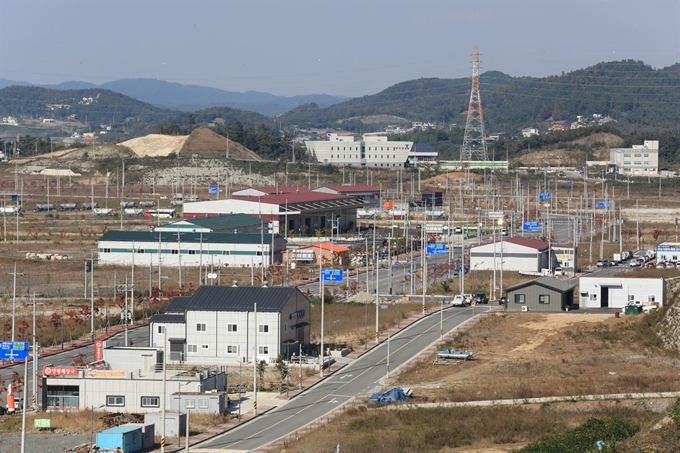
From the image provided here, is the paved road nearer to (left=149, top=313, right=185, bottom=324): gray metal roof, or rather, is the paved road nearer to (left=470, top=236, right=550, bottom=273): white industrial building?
(left=149, top=313, right=185, bottom=324): gray metal roof

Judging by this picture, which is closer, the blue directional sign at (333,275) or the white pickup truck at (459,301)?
the white pickup truck at (459,301)

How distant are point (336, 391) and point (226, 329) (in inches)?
268

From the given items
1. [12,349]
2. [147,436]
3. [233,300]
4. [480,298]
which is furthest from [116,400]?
[480,298]

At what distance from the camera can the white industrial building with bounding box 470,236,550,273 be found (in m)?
71.9

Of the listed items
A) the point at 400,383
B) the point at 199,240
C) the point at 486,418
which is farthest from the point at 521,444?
the point at 199,240

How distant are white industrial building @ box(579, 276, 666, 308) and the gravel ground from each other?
1181 inches

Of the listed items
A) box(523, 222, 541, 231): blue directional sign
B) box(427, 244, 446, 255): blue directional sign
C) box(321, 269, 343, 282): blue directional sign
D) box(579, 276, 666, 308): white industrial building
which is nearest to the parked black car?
box(579, 276, 666, 308): white industrial building

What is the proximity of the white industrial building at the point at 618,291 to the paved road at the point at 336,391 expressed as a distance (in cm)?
649

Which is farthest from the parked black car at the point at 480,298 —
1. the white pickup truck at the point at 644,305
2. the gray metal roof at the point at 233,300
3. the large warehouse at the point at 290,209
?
the large warehouse at the point at 290,209

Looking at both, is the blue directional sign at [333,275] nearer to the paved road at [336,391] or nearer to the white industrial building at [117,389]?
the paved road at [336,391]

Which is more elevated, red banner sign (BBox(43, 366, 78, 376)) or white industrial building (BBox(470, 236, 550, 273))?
white industrial building (BBox(470, 236, 550, 273))

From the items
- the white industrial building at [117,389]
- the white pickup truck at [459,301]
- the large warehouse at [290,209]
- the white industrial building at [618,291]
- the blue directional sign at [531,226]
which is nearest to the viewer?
the white industrial building at [117,389]

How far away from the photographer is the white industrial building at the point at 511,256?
2830 inches

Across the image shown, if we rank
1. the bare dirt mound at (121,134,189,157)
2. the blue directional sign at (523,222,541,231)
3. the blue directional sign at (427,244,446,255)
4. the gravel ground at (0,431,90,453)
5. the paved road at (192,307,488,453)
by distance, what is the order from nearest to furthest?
the gravel ground at (0,431,90,453) < the paved road at (192,307,488,453) < the blue directional sign at (427,244,446,255) < the blue directional sign at (523,222,541,231) < the bare dirt mound at (121,134,189,157)
